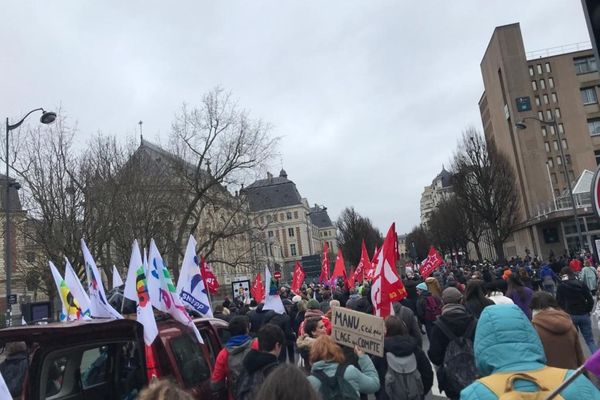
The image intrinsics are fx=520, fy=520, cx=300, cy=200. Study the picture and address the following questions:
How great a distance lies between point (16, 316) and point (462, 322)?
39.1m

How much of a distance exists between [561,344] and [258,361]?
2779mm

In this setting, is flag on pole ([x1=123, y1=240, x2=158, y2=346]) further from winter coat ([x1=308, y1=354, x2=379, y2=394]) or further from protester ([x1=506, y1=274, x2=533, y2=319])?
protester ([x1=506, y1=274, x2=533, y2=319])

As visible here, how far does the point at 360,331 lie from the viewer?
200 inches

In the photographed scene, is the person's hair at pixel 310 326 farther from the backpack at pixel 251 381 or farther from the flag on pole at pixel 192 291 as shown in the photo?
the backpack at pixel 251 381

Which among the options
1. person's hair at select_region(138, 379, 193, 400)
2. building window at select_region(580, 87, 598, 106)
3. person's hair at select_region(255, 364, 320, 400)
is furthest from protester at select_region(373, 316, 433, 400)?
building window at select_region(580, 87, 598, 106)

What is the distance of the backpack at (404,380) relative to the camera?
498 centimetres

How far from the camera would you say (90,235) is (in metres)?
22.0

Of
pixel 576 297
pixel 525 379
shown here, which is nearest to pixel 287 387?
pixel 525 379

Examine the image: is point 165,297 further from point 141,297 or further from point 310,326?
point 310,326

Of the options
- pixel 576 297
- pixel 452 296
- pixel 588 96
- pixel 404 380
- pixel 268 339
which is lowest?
pixel 404 380

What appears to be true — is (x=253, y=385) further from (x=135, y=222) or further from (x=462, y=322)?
(x=135, y=222)

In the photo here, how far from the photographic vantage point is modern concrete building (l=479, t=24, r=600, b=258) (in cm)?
5166

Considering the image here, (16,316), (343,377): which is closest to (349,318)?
(343,377)

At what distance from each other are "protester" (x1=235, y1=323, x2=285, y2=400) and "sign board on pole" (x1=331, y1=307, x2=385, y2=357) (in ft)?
2.69
